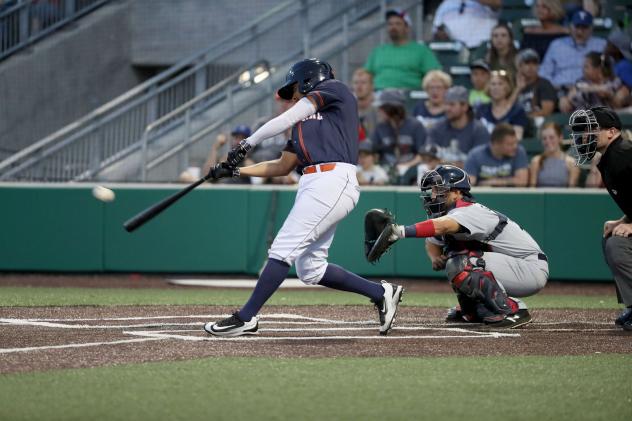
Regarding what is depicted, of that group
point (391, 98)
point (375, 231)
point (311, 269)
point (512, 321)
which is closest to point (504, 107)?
point (391, 98)

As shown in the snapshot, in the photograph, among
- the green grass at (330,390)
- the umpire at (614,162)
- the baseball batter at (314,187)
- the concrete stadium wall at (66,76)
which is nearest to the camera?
the green grass at (330,390)

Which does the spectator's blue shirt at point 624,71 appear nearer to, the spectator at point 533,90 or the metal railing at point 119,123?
the spectator at point 533,90

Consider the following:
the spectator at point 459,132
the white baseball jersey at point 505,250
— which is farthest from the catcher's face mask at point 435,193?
the spectator at point 459,132

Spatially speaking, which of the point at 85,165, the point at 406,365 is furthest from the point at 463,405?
the point at 85,165

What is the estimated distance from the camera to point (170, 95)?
55.3ft

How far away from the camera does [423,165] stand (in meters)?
13.5

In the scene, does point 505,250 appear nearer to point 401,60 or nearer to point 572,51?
point 572,51

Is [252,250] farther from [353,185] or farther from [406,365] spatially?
[406,365]

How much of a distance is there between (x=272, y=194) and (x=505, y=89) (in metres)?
3.40

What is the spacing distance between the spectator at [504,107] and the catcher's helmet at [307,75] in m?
7.02

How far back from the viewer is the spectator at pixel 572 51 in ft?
49.2

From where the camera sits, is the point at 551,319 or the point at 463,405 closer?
the point at 463,405

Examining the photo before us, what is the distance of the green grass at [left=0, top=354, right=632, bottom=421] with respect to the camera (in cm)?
471

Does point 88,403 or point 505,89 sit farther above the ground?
point 505,89
